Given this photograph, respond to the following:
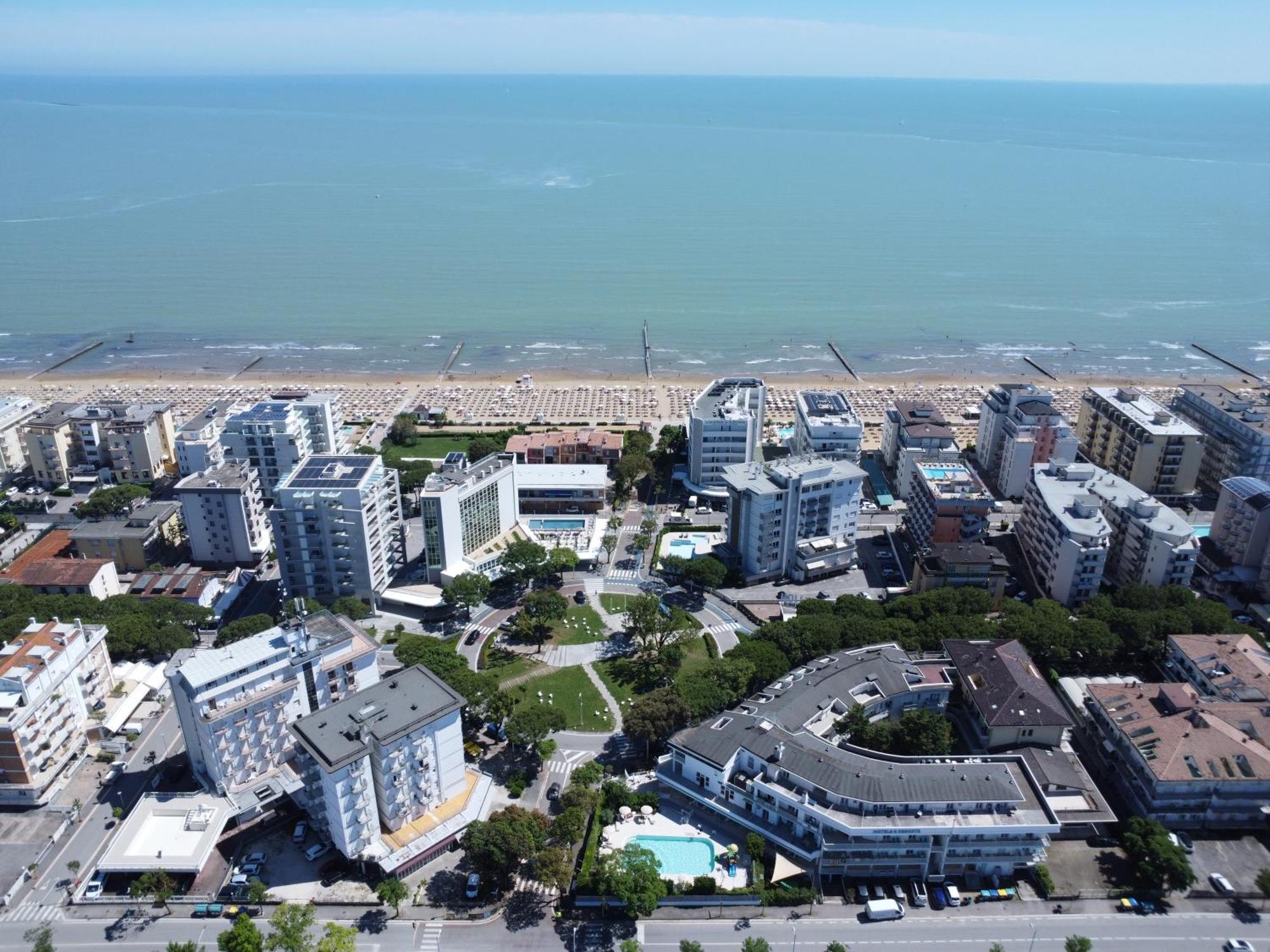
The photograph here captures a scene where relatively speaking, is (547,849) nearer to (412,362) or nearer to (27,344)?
(412,362)

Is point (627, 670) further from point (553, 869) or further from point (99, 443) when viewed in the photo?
point (99, 443)

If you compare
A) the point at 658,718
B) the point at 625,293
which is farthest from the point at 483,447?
the point at 625,293

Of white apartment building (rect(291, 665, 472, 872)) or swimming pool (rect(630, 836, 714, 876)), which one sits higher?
→ white apartment building (rect(291, 665, 472, 872))

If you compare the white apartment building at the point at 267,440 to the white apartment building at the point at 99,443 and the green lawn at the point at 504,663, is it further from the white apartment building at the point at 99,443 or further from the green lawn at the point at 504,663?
the green lawn at the point at 504,663

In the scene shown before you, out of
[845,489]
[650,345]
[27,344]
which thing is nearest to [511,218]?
[650,345]

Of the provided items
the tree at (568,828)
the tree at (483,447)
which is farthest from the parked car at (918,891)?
the tree at (483,447)

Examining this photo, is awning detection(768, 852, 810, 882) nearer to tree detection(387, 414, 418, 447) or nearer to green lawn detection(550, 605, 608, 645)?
green lawn detection(550, 605, 608, 645)

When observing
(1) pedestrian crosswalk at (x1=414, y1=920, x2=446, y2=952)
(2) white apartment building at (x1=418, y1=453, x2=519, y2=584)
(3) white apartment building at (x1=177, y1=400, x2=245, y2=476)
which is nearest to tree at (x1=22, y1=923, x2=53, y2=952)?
(1) pedestrian crosswalk at (x1=414, y1=920, x2=446, y2=952)
